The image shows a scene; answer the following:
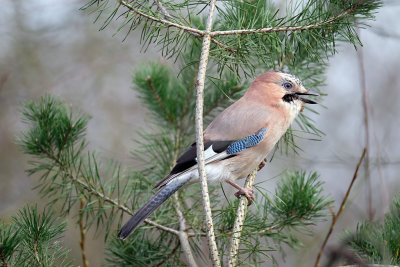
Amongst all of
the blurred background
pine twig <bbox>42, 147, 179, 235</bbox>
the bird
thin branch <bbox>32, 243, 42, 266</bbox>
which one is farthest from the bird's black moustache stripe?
the blurred background

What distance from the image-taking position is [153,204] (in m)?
1.95

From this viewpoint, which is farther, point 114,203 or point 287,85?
point 287,85

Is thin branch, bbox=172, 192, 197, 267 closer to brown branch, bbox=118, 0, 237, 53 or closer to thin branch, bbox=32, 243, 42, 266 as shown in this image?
thin branch, bbox=32, 243, 42, 266

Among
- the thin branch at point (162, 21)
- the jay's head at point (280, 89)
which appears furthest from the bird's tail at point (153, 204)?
the thin branch at point (162, 21)

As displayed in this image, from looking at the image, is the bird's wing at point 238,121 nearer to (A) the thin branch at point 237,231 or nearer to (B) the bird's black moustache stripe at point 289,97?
(B) the bird's black moustache stripe at point 289,97

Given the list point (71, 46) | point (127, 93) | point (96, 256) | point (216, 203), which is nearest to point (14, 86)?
point (71, 46)

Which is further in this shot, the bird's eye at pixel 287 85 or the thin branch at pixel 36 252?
the bird's eye at pixel 287 85

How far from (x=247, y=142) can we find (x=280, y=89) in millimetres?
298

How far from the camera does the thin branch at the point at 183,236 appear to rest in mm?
1896

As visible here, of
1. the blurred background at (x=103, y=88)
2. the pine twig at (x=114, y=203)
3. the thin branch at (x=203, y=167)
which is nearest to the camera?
the thin branch at (x=203, y=167)

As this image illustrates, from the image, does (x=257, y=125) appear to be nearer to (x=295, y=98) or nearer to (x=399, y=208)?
(x=295, y=98)

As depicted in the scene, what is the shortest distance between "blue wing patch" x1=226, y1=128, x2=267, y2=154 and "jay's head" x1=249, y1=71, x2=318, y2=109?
181 millimetres

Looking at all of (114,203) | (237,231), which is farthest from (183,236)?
(237,231)

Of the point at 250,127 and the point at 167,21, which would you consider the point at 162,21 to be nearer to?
the point at 167,21
